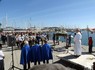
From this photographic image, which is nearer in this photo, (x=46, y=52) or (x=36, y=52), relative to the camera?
(x=36, y=52)

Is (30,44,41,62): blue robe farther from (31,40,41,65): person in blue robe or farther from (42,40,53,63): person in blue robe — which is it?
(42,40,53,63): person in blue robe

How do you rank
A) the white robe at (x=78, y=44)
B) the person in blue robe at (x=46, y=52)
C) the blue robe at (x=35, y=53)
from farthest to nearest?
the white robe at (x=78, y=44) → the person in blue robe at (x=46, y=52) → the blue robe at (x=35, y=53)

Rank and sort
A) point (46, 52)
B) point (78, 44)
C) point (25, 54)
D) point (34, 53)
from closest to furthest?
point (25, 54) → point (34, 53) → point (46, 52) → point (78, 44)

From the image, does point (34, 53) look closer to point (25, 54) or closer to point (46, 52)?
point (25, 54)

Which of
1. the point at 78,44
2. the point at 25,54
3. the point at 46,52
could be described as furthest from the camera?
the point at 78,44

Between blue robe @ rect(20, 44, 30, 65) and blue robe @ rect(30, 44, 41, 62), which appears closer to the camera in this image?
blue robe @ rect(20, 44, 30, 65)

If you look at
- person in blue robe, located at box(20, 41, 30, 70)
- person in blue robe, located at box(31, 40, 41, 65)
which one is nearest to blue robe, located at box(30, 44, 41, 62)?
person in blue robe, located at box(31, 40, 41, 65)

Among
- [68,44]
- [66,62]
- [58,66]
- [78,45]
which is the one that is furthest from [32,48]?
[68,44]

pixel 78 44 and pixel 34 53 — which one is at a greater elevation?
pixel 78 44

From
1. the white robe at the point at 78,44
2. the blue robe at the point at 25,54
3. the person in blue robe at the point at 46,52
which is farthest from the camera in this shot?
the white robe at the point at 78,44

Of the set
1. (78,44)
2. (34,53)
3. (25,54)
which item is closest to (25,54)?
(25,54)

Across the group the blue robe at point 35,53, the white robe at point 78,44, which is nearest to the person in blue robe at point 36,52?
the blue robe at point 35,53

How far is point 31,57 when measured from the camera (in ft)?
38.5

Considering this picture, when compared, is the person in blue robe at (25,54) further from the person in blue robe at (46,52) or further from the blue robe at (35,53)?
the person in blue robe at (46,52)
